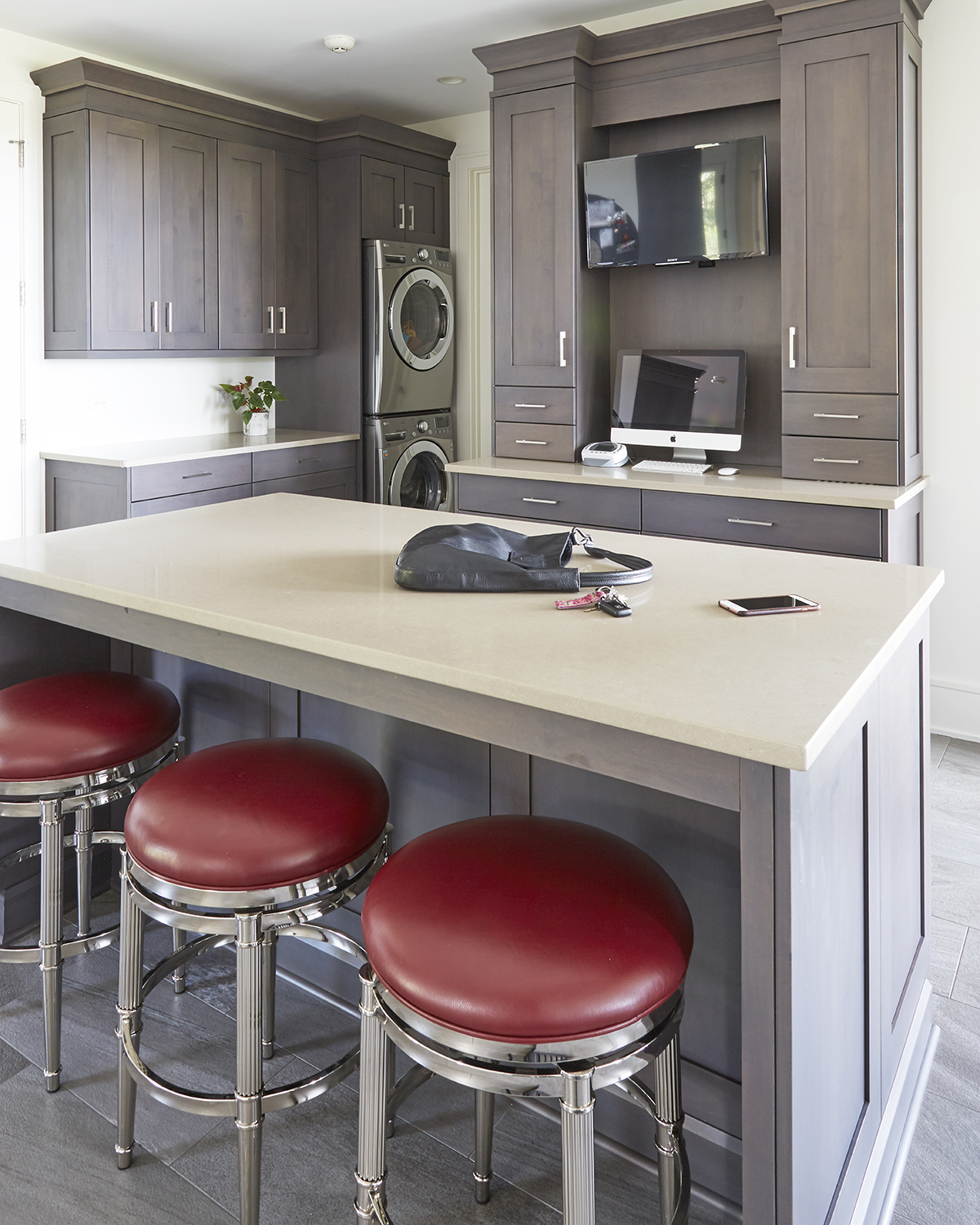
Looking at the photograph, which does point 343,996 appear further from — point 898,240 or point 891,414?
point 898,240

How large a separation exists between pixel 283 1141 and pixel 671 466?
2852 mm

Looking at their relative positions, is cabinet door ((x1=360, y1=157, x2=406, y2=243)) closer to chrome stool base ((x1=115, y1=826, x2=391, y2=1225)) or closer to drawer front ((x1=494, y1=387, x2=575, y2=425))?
drawer front ((x1=494, y1=387, x2=575, y2=425))

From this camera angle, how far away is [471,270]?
206 inches

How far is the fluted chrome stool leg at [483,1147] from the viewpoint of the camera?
1.48 m

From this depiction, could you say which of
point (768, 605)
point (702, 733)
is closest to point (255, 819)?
point (702, 733)

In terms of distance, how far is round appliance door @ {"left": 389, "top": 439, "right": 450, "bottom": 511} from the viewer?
199 inches

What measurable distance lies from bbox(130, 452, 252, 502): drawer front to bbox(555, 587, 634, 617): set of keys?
299 centimetres

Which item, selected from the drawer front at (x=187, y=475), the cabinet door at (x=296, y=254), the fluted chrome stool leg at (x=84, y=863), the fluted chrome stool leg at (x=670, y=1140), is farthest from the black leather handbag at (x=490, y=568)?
the cabinet door at (x=296, y=254)

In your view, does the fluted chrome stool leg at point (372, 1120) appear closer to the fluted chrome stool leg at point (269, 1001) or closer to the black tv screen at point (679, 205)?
the fluted chrome stool leg at point (269, 1001)

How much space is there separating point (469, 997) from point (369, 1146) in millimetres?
359

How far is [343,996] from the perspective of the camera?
1.96 metres

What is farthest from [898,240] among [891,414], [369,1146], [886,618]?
[369,1146]

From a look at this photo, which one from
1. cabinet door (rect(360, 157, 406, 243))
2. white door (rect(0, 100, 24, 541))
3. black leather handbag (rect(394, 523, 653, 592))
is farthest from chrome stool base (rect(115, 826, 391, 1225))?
cabinet door (rect(360, 157, 406, 243))

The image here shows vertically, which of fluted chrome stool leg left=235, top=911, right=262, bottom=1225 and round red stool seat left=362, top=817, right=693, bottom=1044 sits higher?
round red stool seat left=362, top=817, right=693, bottom=1044
